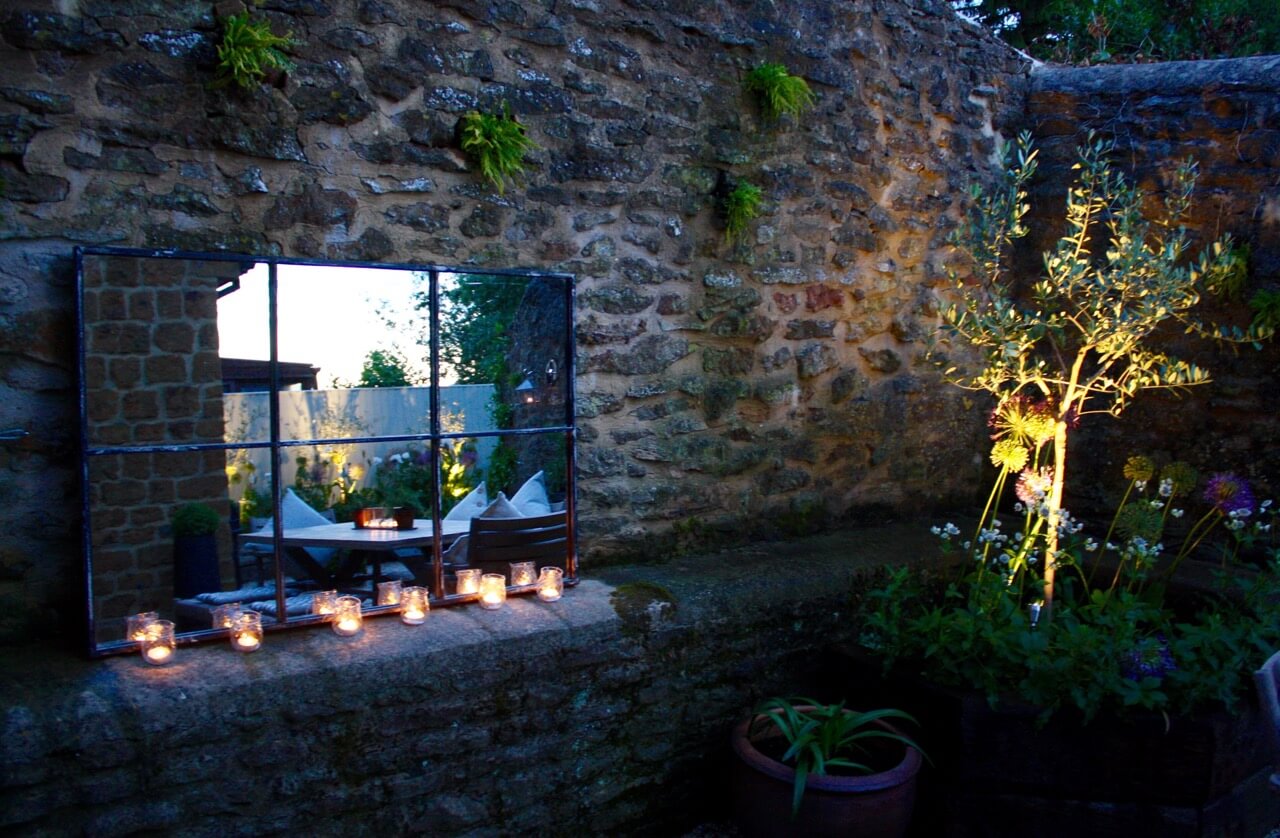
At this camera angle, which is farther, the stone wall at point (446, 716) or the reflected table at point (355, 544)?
the reflected table at point (355, 544)

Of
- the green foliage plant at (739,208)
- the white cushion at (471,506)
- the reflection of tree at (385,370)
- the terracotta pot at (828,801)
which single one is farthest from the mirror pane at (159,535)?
the green foliage plant at (739,208)

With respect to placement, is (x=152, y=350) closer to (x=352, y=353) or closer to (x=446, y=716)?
(x=352, y=353)

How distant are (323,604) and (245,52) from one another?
1446mm

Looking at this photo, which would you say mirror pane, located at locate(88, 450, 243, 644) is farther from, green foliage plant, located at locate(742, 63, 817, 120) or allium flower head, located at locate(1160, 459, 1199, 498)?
allium flower head, located at locate(1160, 459, 1199, 498)

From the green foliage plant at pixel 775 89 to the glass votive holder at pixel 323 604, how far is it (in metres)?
2.27

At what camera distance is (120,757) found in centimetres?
214

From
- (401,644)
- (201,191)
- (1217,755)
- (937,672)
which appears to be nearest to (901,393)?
(937,672)

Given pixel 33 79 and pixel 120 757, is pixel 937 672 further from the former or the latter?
pixel 33 79

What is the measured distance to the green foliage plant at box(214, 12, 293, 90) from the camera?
2.44m

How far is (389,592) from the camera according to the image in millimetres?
2828

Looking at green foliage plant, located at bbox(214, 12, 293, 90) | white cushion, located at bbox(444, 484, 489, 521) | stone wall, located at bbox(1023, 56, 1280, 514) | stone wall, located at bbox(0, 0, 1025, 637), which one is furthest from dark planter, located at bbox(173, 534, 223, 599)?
stone wall, located at bbox(1023, 56, 1280, 514)

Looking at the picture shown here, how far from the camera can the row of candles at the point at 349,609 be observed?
239 centimetres

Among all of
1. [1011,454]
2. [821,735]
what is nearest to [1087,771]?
[821,735]

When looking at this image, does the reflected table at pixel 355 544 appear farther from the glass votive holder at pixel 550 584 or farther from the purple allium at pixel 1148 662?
the purple allium at pixel 1148 662
